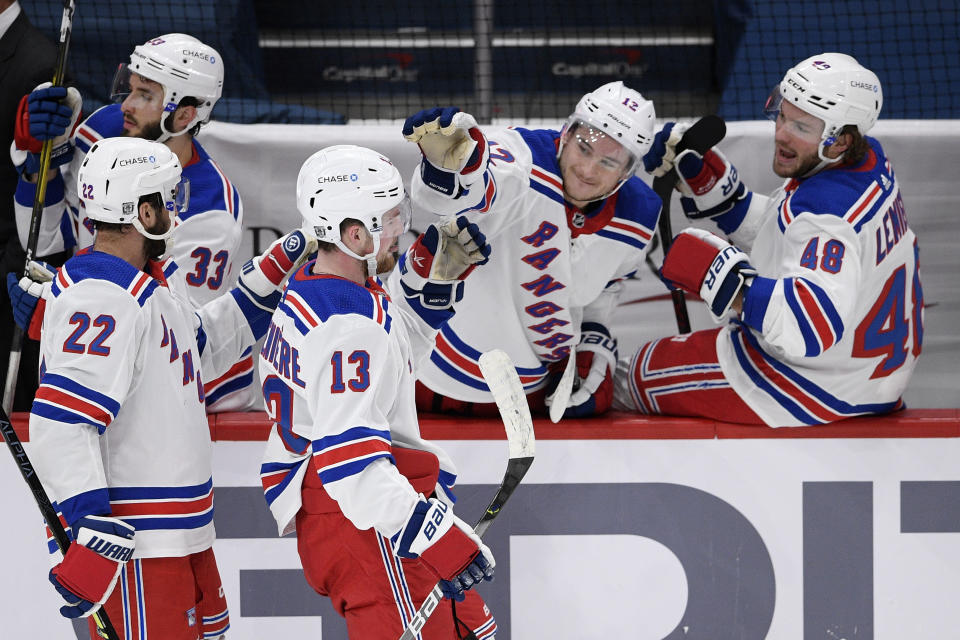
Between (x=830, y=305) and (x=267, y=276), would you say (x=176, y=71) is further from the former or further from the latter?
(x=830, y=305)

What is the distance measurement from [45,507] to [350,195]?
38.6 inches

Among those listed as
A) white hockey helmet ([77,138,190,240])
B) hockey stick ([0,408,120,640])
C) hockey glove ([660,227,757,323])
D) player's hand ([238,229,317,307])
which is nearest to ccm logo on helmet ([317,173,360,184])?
white hockey helmet ([77,138,190,240])

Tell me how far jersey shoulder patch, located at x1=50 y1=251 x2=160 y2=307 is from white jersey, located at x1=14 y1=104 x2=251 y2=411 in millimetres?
579

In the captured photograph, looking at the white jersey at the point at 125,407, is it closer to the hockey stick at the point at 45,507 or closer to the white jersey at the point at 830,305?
the hockey stick at the point at 45,507

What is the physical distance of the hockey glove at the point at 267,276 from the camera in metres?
3.00

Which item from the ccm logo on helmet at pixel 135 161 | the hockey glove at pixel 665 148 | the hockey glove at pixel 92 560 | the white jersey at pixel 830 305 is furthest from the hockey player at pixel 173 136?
the white jersey at pixel 830 305

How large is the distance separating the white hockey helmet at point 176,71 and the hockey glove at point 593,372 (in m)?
1.26

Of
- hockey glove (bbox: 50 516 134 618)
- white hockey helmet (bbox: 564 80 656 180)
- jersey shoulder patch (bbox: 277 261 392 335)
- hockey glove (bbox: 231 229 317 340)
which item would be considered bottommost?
hockey glove (bbox: 50 516 134 618)

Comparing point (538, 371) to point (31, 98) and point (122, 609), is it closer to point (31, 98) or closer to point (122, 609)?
point (122, 609)

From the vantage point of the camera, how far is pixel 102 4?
5.18 metres

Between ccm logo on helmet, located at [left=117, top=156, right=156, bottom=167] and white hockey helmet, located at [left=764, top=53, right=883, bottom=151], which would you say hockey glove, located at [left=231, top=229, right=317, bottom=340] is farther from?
white hockey helmet, located at [left=764, top=53, right=883, bottom=151]

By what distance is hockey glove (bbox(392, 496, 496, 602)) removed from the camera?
239 cm

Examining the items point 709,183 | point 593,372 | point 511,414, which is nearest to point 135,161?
point 511,414

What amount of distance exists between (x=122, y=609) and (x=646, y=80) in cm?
373
